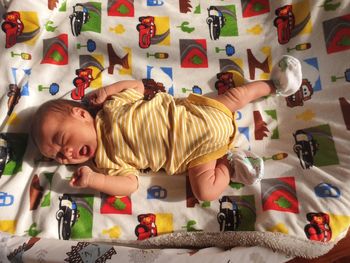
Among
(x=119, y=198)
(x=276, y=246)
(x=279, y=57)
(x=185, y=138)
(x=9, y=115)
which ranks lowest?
(x=276, y=246)

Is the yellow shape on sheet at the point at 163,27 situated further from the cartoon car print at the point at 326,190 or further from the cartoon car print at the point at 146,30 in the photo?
the cartoon car print at the point at 326,190

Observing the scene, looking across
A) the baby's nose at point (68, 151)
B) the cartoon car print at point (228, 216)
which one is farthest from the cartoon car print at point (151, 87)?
the cartoon car print at point (228, 216)

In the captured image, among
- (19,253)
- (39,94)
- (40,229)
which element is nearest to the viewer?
(19,253)

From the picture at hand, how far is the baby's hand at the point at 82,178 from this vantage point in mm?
1096

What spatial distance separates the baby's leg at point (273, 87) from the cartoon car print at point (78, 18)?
1.81 ft

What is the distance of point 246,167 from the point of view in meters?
1.14

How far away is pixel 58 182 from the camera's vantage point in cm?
120

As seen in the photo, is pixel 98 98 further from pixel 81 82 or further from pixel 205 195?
pixel 205 195

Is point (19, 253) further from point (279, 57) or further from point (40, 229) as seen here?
point (279, 57)

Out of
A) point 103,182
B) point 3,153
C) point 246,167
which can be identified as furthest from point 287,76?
point 3,153

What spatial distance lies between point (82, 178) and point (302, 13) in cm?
94

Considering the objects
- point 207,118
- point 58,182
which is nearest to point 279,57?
point 207,118

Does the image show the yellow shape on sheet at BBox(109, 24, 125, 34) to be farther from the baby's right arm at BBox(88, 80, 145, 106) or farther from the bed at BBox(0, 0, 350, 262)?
the baby's right arm at BBox(88, 80, 145, 106)

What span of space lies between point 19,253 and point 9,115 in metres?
0.44
